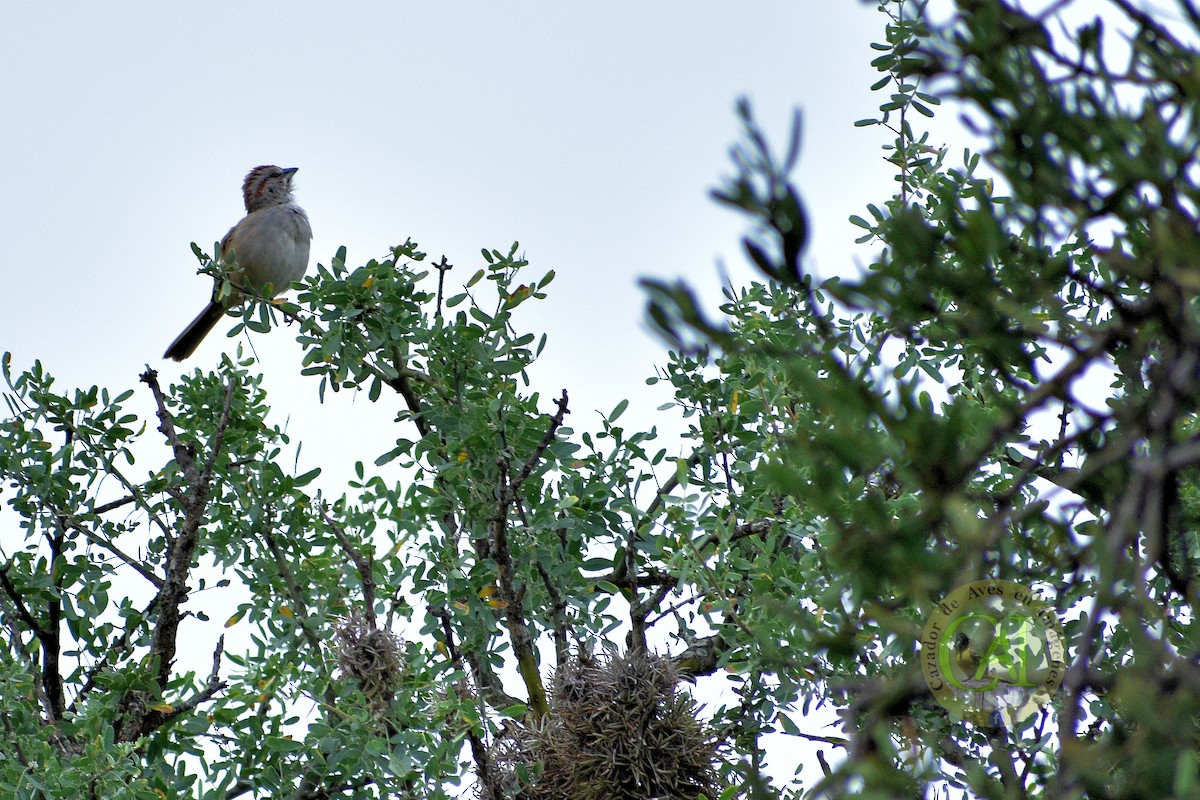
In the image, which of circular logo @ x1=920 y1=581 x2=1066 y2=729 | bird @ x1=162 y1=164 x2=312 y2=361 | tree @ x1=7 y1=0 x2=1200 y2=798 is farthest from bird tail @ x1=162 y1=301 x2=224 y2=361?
circular logo @ x1=920 y1=581 x2=1066 y2=729

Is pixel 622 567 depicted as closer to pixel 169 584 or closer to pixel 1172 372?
pixel 169 584

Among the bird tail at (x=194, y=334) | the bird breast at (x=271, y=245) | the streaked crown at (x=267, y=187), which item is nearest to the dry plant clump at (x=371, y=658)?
the bird tail at (x=194, y=334)

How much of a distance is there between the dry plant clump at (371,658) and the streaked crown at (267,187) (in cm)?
577

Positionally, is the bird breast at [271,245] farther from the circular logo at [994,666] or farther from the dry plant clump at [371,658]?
the circular logo at [994,666]

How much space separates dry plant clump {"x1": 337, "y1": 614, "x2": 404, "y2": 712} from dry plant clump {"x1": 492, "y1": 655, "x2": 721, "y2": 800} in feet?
1.47

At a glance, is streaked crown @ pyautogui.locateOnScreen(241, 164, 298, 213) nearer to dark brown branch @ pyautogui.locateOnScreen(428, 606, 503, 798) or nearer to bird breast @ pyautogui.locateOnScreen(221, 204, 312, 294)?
bird breast @ pyautogui.locateOnScreen(221, 204, 312, 294)

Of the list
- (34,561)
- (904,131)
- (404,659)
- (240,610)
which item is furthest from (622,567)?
(34,561)

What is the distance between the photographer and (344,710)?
371 centimetres

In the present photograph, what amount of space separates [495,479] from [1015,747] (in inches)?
65.6

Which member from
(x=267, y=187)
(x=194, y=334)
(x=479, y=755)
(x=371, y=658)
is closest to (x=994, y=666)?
(x=479, y=755)

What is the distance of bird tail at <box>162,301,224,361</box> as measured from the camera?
8039 millimetres

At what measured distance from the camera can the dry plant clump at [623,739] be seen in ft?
10.9

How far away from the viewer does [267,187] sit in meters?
9.21

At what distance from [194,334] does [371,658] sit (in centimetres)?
494
